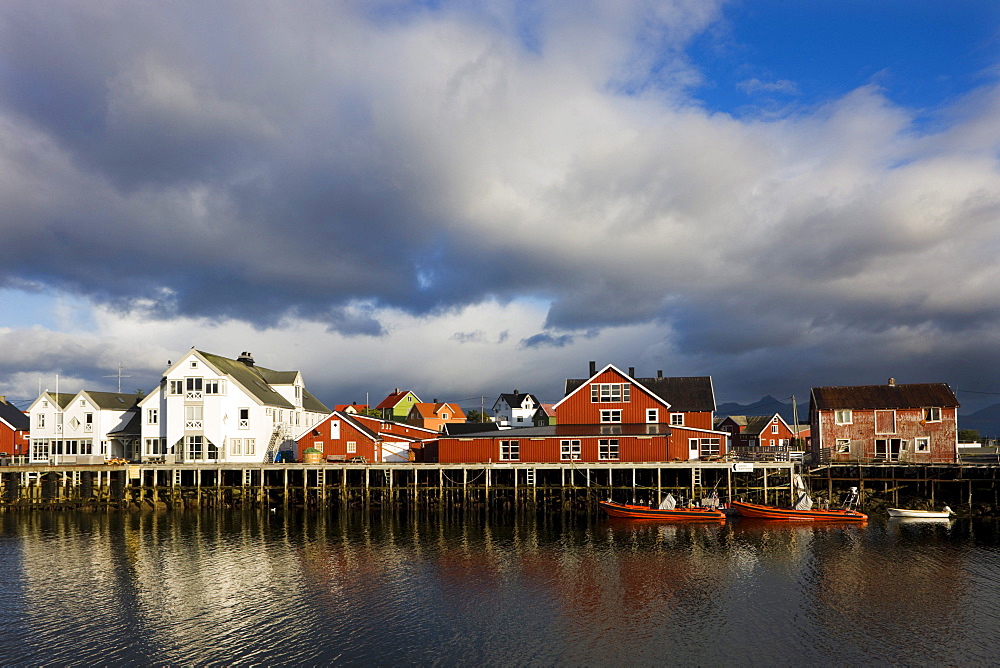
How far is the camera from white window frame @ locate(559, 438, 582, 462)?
187 ft

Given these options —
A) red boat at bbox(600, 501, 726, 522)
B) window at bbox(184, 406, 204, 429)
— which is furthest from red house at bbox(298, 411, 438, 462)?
red boat at bbox(600, 501, 726, 522)

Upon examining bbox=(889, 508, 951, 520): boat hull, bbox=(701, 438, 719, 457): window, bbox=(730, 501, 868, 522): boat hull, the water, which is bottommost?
bbox=(889, 508, 951, 520): boat hull

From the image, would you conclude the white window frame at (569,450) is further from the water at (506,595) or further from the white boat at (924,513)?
the white boat at (924,513)

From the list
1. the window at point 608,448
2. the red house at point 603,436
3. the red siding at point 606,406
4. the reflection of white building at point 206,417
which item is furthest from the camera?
the reflection of white building at point 206,417

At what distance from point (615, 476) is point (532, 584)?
25450 millimetres

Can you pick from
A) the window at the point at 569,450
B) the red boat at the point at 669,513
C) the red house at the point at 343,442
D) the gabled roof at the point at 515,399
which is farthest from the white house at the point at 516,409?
the red boat at the point at 669,513

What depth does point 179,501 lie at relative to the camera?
59.8 meters

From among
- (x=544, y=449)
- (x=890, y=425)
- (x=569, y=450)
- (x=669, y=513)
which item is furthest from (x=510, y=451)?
(x=890, y=425)

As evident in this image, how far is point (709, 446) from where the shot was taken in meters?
59.1

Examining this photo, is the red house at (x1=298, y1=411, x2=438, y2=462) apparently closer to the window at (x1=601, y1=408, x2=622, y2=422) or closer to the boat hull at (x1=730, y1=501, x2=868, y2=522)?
the window at (x1=601, y1=408, x2=622, y2=422)

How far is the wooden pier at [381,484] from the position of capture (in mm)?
55438

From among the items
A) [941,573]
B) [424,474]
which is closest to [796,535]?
[941,573]

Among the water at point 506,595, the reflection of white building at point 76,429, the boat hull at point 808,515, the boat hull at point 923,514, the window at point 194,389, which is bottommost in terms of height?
the boat hull at point 923,514

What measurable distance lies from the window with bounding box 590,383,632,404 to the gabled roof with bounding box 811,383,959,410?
18.4 meters
